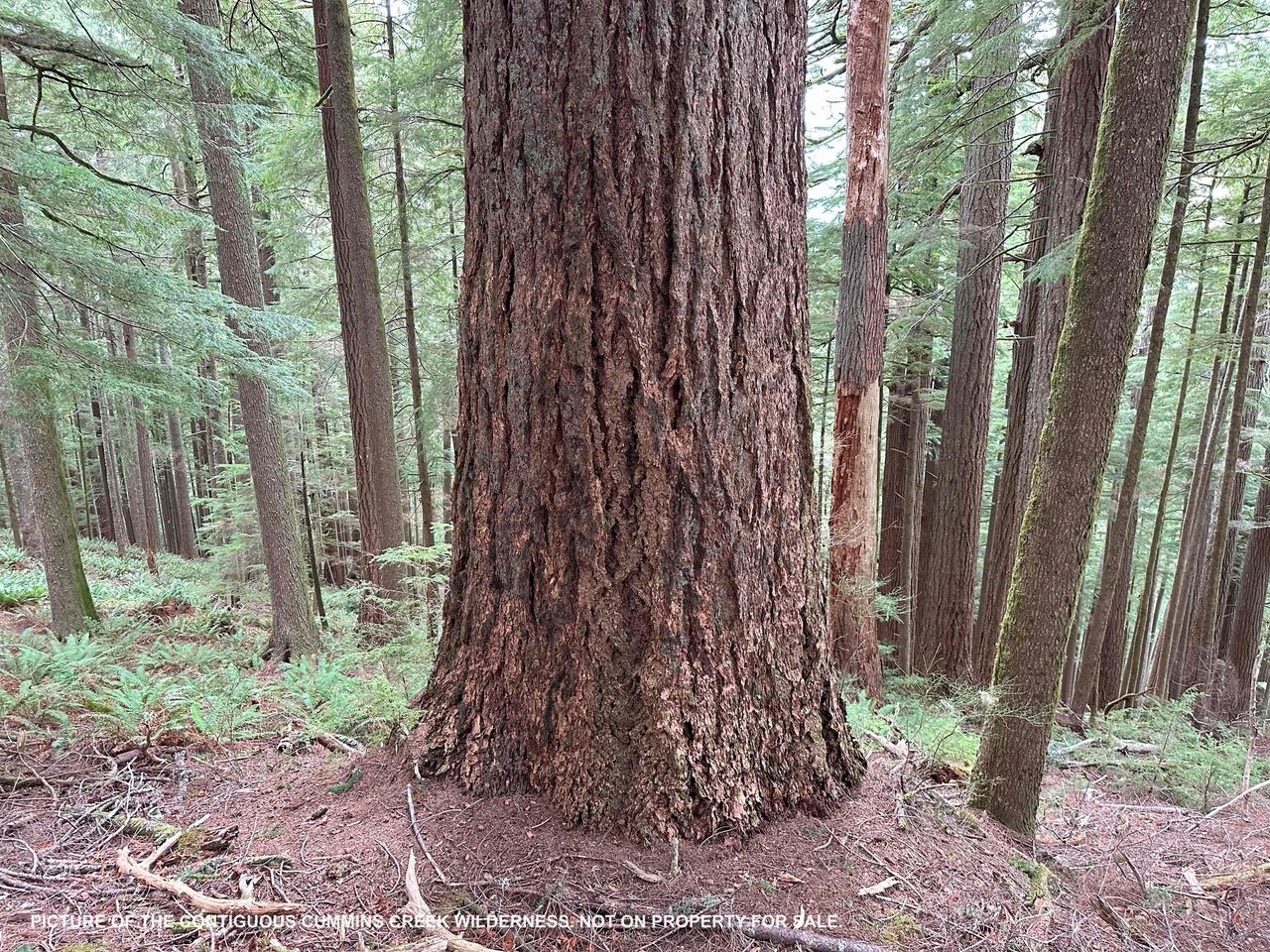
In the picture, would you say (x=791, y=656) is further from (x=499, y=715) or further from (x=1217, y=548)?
(x=1217, y=548)

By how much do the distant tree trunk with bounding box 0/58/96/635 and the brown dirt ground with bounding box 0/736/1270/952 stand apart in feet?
16.9

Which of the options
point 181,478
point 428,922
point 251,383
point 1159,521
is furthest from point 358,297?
point 1159,521

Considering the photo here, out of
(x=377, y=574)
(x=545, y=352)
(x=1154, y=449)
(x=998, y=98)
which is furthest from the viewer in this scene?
(x=1154, y=449)

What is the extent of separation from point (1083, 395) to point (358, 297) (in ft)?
21.5

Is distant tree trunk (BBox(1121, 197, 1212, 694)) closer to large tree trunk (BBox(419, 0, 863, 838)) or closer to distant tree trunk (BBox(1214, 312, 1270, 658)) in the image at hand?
distant tree trunk (BBox(1214, 312, 1270, 658))

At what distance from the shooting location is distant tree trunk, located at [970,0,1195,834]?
2463mm

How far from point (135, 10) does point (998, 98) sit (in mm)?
7937

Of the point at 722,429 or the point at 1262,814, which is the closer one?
the point at 722,429

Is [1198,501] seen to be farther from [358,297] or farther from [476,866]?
[358,297]

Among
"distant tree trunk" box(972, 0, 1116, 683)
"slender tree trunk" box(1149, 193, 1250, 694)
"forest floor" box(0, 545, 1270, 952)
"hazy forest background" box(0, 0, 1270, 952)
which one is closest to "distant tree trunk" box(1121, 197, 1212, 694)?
"slender tree trunk" box(1149, 193, 1250, 694)

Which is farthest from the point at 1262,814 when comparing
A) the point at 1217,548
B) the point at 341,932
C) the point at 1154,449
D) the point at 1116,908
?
the point at 1154,449

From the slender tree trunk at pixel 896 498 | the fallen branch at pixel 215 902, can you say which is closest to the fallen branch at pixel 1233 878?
the fallen branch at pixel 215 902

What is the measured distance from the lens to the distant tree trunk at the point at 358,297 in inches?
239

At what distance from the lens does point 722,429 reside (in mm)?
1806
